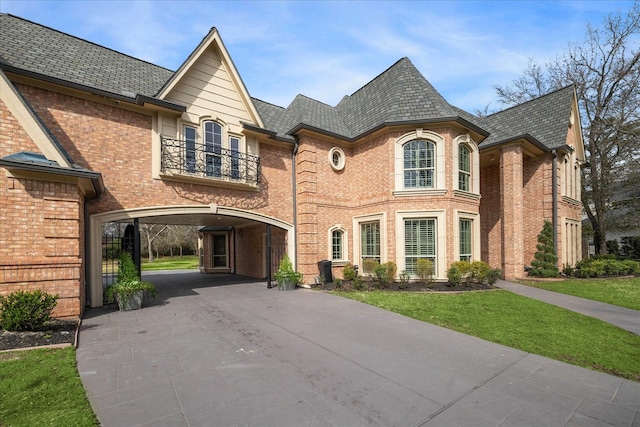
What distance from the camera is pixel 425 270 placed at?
11352mm

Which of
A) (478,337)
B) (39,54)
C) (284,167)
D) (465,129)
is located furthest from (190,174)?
(465,129)

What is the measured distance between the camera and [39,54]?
8.54 m

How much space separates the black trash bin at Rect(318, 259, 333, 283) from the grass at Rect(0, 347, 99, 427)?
866cm

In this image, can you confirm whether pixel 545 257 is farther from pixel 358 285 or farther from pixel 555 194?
pixel 358 285

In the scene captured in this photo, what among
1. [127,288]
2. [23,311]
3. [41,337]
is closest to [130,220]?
[127,288]

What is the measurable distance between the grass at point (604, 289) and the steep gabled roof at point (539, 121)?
6.90 m

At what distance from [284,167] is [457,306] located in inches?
334

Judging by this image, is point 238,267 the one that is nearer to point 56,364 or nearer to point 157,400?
point 56,364

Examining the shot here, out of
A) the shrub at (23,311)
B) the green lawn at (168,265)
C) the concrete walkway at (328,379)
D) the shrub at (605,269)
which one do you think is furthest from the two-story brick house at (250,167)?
the green lawn at (168,265)

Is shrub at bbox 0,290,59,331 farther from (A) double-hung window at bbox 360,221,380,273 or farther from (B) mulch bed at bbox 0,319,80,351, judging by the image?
(A) double-hung window at bbox 360,221,380,273

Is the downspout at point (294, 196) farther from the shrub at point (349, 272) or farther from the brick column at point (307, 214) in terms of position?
the shrub at point (349, 272)

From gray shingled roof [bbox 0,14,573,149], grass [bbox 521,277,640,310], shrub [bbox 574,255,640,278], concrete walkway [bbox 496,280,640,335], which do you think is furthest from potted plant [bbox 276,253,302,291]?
shrub [bbox 574,255,640,278]

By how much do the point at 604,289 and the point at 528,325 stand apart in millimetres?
7816

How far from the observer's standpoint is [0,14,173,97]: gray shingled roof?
8086mm
